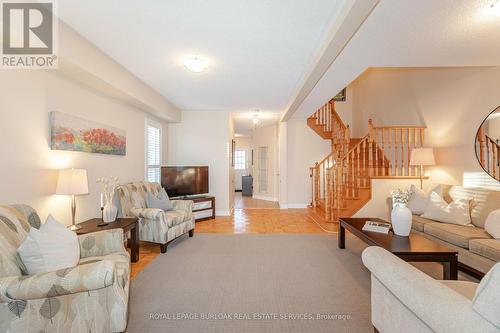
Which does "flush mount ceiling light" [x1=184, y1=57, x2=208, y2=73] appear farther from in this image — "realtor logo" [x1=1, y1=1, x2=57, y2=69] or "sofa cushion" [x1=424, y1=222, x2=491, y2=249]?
"sofa cushion" [x1=424, y1=222, x2=491, y2=249]

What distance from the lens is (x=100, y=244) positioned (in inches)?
84.9

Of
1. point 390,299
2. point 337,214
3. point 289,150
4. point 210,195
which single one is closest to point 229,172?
point 210,195

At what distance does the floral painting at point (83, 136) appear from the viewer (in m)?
2.72

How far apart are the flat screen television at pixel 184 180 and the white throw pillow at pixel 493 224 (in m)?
4.81

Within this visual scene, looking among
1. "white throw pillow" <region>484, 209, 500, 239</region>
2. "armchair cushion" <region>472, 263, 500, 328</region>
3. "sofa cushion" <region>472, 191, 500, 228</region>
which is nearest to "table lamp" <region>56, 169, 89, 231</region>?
"armchair cushion" <region>472, 263, 500, 328</region>

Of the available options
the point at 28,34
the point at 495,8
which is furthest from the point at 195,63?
the point at 495,8

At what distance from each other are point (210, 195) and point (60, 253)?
4.44 m

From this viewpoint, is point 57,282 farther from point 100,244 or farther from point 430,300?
point 430,300

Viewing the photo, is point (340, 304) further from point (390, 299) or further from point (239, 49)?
point (239, 49)

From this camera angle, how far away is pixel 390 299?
4.89ft

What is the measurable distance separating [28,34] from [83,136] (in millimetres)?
1234

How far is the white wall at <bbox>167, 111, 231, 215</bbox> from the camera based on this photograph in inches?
240

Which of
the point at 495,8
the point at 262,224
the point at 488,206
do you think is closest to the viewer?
the point at 495,8

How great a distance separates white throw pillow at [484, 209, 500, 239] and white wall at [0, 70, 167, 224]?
486 cm
